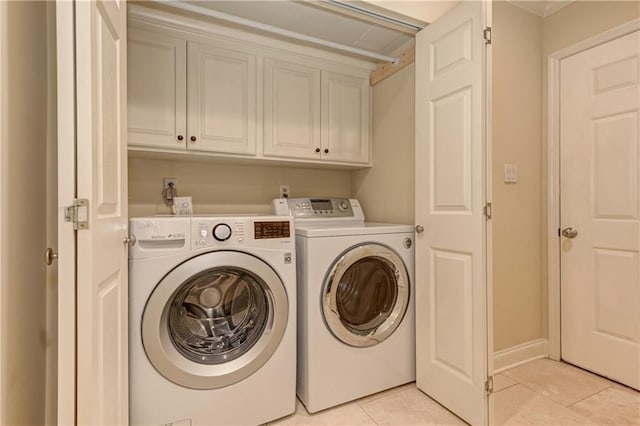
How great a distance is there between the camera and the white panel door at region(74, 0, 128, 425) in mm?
766

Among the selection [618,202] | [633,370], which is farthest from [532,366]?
[618,202]

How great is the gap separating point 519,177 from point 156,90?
2282 mm

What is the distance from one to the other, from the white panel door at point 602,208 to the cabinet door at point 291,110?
164 centimetres

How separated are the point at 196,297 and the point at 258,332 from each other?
332 millimetres

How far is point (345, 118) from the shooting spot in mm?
2289

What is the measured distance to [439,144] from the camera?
1659mm

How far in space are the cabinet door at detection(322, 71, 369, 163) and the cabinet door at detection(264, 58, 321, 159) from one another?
7 cm

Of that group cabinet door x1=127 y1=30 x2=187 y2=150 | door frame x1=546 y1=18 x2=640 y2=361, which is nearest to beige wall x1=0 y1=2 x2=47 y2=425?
cabinet door x1=127 y1=30 x2=187 y2=150

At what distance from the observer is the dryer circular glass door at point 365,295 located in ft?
5.31

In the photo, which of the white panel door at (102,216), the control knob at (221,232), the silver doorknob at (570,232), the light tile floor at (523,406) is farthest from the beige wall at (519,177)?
the white panel door at (102,216)

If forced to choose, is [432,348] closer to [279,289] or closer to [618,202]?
[279,289]

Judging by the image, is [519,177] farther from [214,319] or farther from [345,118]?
[214,319]

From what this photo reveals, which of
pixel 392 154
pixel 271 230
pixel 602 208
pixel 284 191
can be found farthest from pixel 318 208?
pixel 602 208

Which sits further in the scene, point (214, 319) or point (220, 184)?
point (220, 184)
